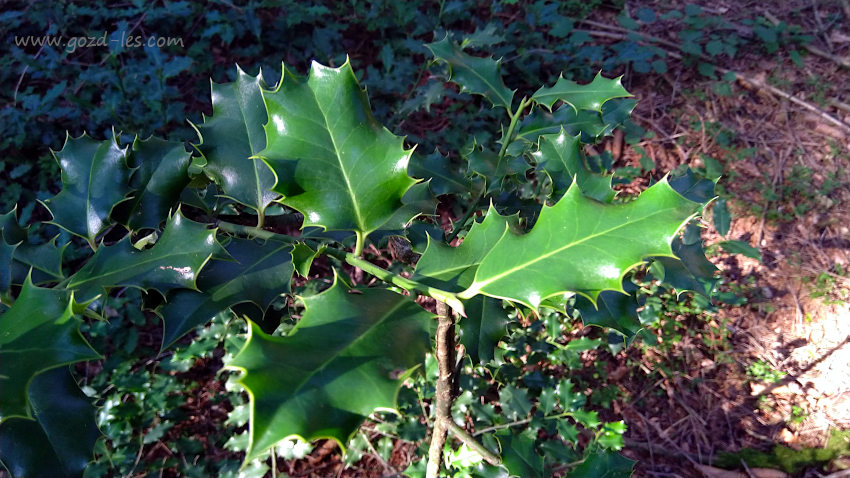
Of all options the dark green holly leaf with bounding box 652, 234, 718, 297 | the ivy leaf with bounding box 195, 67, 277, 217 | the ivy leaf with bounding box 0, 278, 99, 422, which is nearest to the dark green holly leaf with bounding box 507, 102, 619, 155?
the dark green holly leaf with bounding box 652, 234, 718, 297

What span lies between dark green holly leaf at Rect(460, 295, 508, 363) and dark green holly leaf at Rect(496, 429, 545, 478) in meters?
0.21

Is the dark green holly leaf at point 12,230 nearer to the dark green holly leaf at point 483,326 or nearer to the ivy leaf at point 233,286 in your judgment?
the ivy leaf at point 233,286

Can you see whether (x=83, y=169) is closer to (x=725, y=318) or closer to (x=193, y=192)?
(x=193, y=192)

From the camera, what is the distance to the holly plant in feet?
1.77

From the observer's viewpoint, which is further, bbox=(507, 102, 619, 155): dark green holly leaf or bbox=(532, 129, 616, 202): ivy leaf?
bbox=(507, 102, 619, 155): dark green holly leaf

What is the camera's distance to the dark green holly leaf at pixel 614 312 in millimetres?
810

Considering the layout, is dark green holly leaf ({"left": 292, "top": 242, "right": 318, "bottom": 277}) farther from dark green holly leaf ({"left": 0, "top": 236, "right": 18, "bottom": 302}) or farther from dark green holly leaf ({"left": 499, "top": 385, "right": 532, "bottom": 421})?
dark green holly leaf ({"left": 499, "top": 385, "right": 532, "bottom": 421})

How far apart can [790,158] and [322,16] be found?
282 centimetres

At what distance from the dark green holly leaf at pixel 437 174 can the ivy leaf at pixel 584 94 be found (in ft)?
0.74

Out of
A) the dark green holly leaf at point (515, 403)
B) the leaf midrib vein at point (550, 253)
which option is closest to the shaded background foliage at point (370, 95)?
the dark green holly leaf at point (515, 403)

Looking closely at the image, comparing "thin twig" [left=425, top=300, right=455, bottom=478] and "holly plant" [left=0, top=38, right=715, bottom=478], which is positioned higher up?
"holly plant" [left=0, top=38, right=715, bottom=478]

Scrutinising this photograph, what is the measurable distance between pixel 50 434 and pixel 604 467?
2.77ft

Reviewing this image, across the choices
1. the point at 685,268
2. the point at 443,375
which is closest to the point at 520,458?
the point at 443,375

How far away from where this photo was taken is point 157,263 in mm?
714
